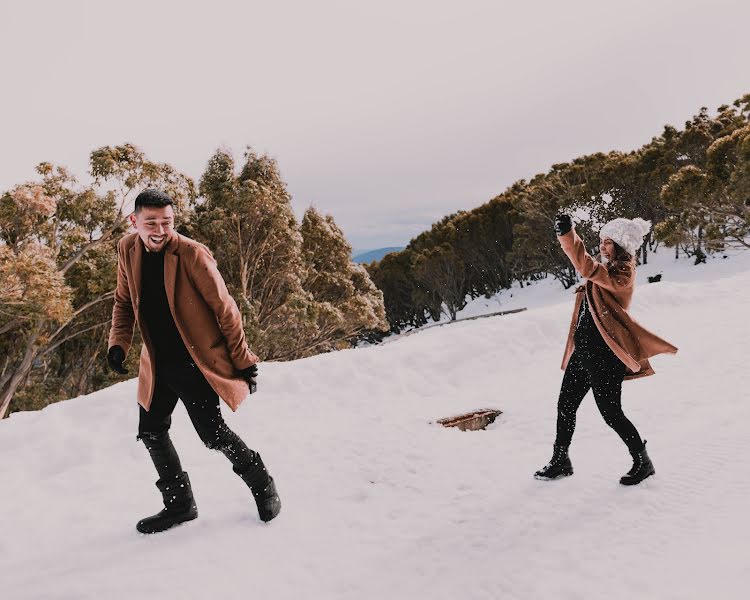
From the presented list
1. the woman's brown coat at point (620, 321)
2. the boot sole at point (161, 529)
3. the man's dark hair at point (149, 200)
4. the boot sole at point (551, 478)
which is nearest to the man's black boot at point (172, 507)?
the boot sole at point (161, 529)

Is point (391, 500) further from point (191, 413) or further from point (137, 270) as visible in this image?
point (137, 270)

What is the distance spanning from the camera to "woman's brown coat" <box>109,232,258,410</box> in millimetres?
2781

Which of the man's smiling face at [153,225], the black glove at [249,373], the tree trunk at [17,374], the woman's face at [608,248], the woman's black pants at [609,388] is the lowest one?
the tree trunk at [17,374]

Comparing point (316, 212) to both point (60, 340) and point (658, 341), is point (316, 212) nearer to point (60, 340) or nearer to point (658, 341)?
point (60, 340)

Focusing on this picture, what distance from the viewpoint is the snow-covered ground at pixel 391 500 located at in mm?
2506

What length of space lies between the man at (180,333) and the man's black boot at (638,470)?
2392 mm

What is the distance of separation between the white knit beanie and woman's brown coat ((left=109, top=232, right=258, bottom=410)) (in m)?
2.39

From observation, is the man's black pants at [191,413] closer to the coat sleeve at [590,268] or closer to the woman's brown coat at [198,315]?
the woman's brown coat at [198,315]

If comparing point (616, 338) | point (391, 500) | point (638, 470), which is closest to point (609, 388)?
point (616, 338)

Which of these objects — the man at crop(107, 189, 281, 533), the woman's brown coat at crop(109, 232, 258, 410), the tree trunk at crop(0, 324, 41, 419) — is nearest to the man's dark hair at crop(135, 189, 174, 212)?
the man at crop(107, 189, 281, 533)

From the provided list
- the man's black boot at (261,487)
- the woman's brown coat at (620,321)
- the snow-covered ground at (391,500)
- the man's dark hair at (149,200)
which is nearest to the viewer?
the snow-covered ground at (391,500)

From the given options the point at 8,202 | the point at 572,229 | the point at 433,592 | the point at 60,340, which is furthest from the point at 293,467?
the point at 60,340

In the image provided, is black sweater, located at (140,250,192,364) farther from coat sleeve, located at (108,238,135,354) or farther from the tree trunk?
the tree trunk

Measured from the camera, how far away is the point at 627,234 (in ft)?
10.9
